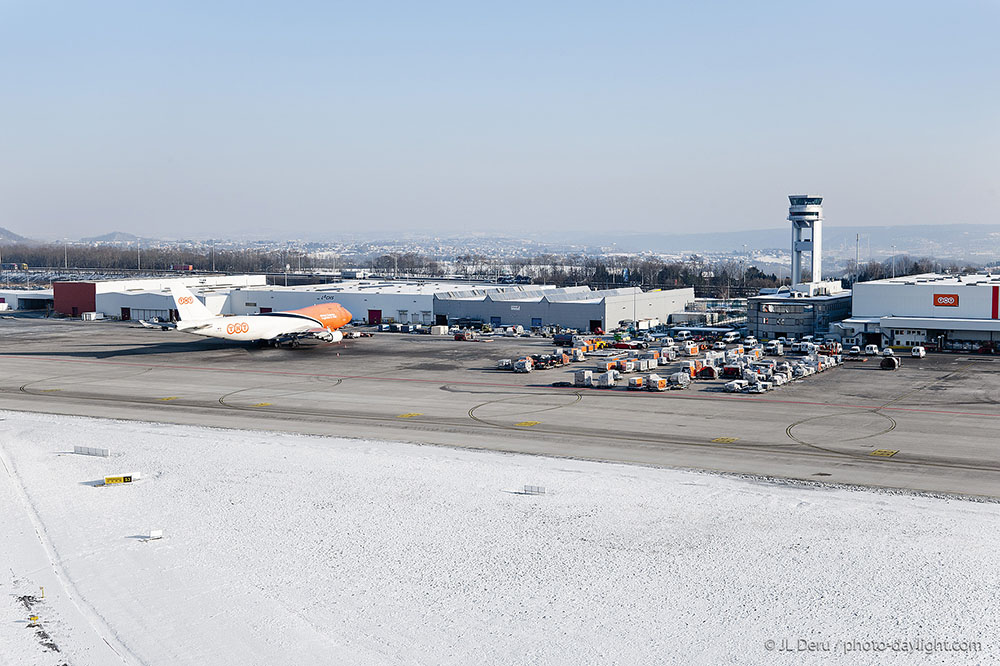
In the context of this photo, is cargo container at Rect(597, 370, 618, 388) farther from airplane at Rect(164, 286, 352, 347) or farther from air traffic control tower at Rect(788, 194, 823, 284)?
air traffic control tower at Rect(788, 194, 823, 284)

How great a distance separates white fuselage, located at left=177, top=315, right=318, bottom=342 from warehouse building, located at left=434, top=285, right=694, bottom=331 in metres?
22.8

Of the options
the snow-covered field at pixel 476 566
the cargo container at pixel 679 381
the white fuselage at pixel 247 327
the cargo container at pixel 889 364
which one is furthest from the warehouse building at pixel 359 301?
the snow-covered field at pixel 476 566

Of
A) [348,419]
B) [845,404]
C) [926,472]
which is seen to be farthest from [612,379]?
[926,472]

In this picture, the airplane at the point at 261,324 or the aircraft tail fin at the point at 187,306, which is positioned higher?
the aircraft tail fin at the point at 187,306

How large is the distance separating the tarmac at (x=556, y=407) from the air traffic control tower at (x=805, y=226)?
171ft

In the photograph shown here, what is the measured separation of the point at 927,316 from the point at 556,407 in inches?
2017

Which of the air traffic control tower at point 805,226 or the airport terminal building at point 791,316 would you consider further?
the air traffic control tower at point 805,226

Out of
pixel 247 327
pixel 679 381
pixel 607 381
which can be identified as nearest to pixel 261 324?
pixel 247 327

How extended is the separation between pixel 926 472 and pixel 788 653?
62.0ft

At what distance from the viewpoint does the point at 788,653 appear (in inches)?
813

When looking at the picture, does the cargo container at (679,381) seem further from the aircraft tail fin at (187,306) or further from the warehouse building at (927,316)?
the aircraft tail fin at (187,306)

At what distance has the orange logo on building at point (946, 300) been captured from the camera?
279 feet

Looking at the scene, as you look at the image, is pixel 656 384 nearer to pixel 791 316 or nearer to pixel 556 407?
pixel 556 407

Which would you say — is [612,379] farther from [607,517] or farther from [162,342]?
[162,342]
